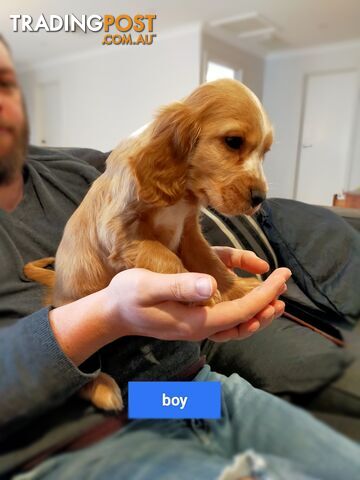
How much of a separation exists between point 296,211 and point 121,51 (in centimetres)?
40

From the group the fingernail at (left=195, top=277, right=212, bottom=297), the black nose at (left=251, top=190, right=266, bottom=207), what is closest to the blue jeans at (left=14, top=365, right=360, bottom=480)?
the fingernail at (left=195, top=277, right=212, bottom=297)

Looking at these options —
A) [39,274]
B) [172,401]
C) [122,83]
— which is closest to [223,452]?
[172,401]

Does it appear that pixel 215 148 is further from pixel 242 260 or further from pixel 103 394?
pixel 103 394

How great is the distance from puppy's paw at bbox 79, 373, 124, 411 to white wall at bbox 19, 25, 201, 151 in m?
0.38

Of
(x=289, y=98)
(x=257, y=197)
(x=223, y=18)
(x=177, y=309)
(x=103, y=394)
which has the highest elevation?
(x=223, y=18)

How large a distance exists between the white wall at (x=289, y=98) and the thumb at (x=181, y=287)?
0.24 m

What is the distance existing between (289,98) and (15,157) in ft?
1.36

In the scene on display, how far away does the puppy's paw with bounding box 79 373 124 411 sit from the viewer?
0.42 m

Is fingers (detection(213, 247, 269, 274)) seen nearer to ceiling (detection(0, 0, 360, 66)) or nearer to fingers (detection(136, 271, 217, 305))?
fingers (detection(136, 271, 217, 305))

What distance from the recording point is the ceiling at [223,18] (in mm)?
503

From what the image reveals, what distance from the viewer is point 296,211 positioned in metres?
0.57

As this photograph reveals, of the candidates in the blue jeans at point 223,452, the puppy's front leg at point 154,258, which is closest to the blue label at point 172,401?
the blue jeans at point 223,452

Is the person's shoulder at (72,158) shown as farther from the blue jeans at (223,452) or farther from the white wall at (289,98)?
the blue jeans at (223,452)

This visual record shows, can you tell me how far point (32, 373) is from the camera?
42 centimetres
